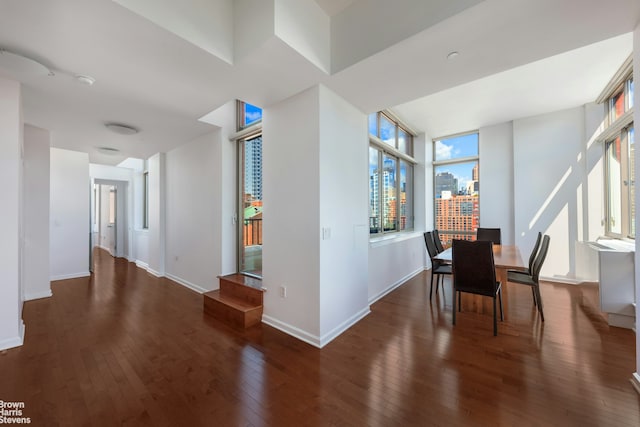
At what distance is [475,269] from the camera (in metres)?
2.67

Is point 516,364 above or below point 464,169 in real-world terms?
below

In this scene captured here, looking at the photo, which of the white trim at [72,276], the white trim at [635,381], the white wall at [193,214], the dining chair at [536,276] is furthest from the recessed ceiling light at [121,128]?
the white trim at [635,381]

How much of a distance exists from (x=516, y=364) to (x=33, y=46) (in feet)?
Result: 15.4

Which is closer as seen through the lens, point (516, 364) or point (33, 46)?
point (33, 46)

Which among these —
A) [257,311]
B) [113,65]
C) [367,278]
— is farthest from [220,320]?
[113,65]

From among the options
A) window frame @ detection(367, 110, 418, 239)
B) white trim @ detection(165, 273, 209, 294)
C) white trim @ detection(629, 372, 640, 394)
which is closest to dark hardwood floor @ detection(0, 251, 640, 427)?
white trim @ detection(629, 372, 640, 394)

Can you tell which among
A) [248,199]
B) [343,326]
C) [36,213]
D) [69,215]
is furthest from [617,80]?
[69,215]

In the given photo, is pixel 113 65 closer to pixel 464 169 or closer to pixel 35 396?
pixel 35 396

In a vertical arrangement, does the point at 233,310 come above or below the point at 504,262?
below

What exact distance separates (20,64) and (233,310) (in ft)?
9.58

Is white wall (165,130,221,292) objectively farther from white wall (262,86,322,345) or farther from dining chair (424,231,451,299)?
dining chair (424,231,451,299)

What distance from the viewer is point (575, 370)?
1.98 meters

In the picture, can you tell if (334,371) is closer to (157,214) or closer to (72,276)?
(157,214)

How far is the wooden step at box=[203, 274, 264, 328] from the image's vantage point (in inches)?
114
